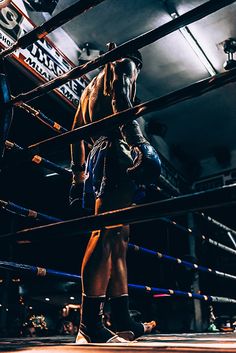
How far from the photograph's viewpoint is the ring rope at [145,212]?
2.26 ft

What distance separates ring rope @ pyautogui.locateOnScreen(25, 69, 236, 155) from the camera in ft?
2.62

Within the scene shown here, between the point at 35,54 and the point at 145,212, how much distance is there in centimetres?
278

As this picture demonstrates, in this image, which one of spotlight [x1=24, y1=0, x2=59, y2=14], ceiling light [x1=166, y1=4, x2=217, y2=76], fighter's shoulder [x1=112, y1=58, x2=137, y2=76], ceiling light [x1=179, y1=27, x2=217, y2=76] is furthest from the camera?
ceiling light [x1=179, y1=27, x2=217, y2=76]

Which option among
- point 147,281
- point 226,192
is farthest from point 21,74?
point 147,281

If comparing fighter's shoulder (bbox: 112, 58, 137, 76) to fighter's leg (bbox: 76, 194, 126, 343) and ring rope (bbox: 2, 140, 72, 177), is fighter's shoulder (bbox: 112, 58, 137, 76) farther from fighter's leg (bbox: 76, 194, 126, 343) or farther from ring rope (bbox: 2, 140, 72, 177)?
fighter's leg (bbox: 76, 194, 126, 343)

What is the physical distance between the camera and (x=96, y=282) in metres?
1.35

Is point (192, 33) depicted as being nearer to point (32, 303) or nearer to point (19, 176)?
point (19, 176)

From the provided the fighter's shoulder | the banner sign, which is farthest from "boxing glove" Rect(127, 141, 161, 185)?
the banner sign

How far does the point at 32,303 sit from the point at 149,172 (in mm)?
8358

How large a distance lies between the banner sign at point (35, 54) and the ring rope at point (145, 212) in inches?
93.2

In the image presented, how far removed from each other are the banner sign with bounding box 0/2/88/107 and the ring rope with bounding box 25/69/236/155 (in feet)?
7.22

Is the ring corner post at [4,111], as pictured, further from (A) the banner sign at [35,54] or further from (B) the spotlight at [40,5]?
(B) the spotlight at [40,5]

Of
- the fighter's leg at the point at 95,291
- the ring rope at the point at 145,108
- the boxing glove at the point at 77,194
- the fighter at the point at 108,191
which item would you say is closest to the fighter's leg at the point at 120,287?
the fighter at the point at 108,191

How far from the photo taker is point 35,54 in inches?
124
